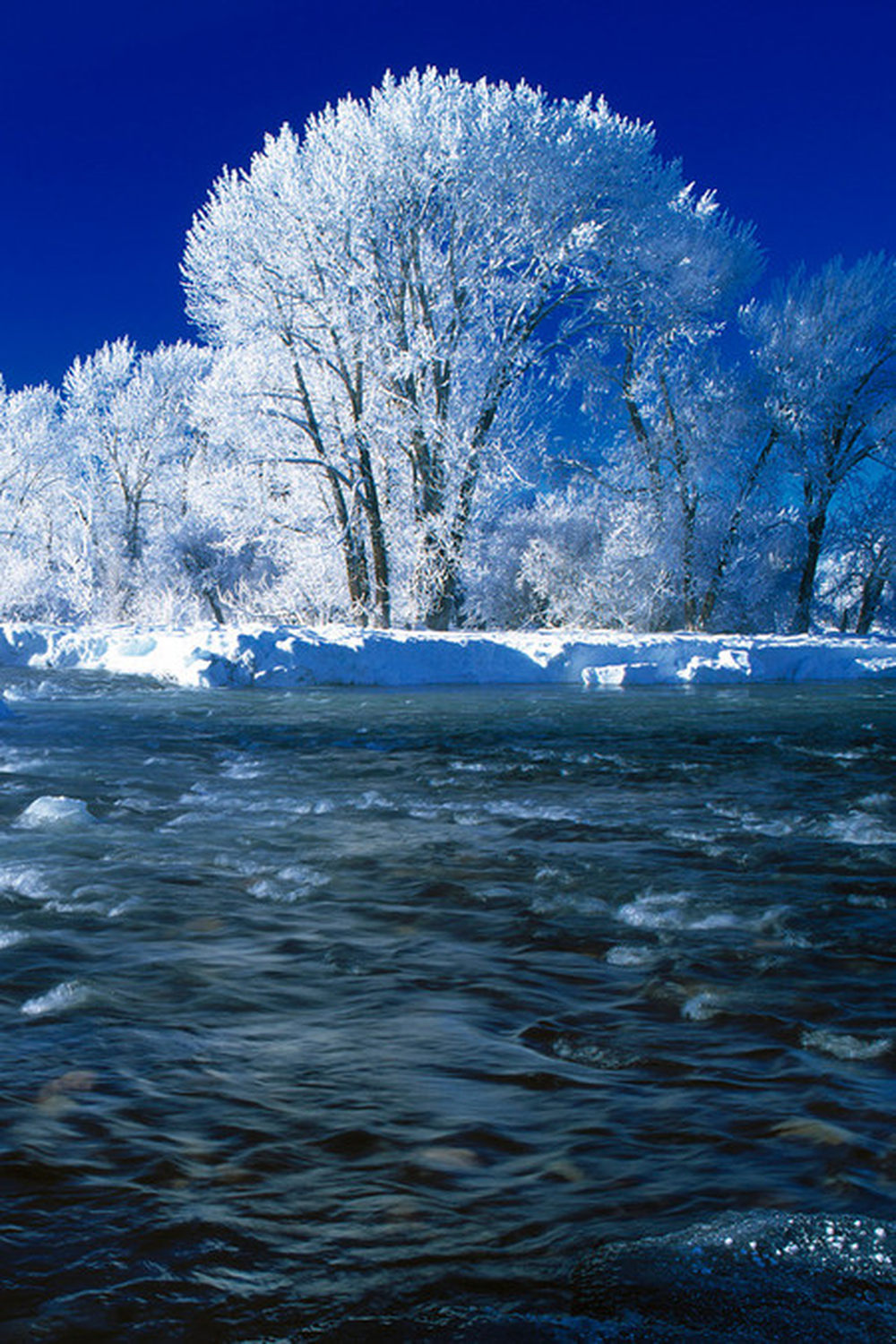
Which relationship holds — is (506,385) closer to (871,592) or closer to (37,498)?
(871,592)

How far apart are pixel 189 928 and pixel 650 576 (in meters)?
23.0

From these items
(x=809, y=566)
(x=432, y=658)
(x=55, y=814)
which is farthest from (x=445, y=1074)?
(x=809, y=566)

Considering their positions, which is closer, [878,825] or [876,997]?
[876,997]

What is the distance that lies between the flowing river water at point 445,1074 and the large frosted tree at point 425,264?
15.2 metres

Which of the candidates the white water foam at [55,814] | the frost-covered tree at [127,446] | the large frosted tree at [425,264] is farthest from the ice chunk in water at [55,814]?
the frost-covered tree at [127,446]

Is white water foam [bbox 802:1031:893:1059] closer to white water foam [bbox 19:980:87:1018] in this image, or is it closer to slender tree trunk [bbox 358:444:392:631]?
white water foam [bbox 19:980:87:1018]

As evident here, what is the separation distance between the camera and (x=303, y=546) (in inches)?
901

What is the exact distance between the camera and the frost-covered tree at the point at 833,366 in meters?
24.1

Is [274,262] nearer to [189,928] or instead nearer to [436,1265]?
[189,928]

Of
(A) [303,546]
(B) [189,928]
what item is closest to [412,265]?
(A) [303,546]

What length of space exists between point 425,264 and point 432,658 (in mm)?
8663

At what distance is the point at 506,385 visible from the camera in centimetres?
1975

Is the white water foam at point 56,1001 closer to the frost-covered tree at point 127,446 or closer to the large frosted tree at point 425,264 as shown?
the large frosted tree at point 425,264

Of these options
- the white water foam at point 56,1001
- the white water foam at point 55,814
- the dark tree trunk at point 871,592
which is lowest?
the white water foam at point 56,1001
